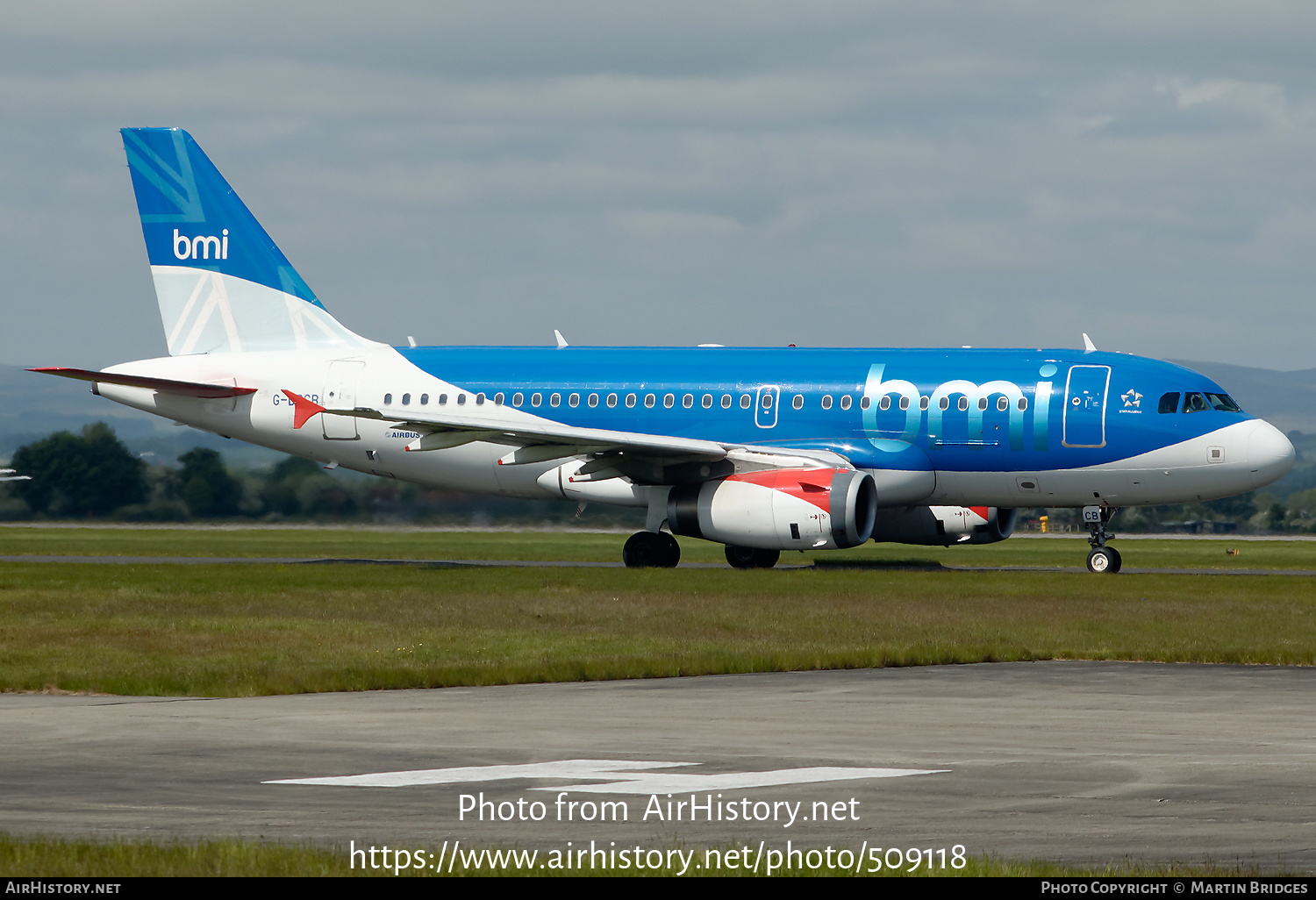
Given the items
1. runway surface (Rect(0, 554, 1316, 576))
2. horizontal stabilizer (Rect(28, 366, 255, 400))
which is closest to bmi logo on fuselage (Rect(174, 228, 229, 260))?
horizontal stabilizer (Rect(28, 366, 255, 400))

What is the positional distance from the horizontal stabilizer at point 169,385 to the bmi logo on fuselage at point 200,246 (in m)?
3.26

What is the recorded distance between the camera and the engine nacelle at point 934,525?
39594 mm

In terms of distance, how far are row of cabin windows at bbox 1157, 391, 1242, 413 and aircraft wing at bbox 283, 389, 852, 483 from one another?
21.3 feet

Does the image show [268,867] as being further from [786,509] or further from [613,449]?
[613,449]

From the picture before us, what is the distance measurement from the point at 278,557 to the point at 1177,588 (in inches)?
884

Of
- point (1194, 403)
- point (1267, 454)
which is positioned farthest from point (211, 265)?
point (1267, 454)

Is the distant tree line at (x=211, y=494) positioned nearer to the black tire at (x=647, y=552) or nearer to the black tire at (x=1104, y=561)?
the black tire at (x=647, y=552)

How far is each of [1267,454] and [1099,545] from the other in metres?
4.20

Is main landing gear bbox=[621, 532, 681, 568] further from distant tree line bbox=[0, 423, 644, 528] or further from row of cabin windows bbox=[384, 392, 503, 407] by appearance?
distant tree line bbox=[0, 423, 644, 528]

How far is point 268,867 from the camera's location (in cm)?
862

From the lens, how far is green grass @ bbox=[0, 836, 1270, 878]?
28.0ft

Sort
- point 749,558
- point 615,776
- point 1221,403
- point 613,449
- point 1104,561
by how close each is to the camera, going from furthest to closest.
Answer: point 749,558 < point 1104,561 < point 1221,403 < point 613,449 < point 615,776

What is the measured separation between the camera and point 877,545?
55031 millimetres
